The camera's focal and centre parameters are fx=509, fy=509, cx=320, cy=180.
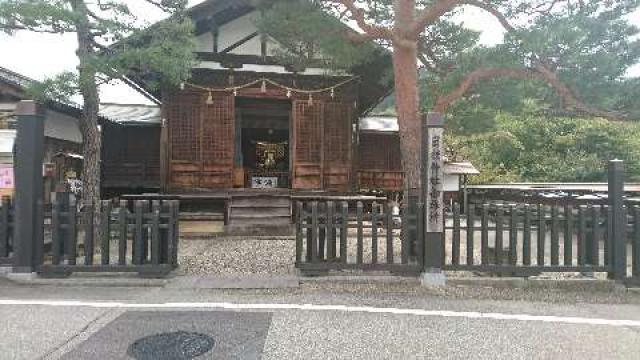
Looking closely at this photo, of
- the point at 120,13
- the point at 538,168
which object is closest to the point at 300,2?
the point at 120,13

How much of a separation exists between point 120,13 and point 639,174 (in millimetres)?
26531

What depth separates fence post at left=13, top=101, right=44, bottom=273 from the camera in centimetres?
692

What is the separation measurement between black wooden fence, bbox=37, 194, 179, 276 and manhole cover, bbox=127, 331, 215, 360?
2.48m

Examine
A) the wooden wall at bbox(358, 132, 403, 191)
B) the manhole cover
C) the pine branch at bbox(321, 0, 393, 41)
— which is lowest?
the manhole cover

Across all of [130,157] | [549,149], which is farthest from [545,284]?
[549,149]

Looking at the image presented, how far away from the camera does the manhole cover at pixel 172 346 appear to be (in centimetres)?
437

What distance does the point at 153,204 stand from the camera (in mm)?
7324

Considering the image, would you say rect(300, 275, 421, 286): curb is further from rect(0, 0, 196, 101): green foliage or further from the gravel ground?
rect(0, 0, 196, 101): green foliage

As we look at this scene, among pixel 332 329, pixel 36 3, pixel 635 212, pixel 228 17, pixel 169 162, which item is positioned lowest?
pixel 332 329

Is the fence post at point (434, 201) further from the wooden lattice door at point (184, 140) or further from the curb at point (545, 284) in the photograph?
the wooden lattice door at point (184, 140)

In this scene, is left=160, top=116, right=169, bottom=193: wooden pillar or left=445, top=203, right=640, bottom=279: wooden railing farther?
left=160, top=116, right=169, bottom=193: wooden pillar

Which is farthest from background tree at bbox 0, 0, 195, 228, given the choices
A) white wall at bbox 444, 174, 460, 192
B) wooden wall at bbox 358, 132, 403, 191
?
white wall at bbox 444, 174, 460, 192

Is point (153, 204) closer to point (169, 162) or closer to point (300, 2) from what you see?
point (300, 2)

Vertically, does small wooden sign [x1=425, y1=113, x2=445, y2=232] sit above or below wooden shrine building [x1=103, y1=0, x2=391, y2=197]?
below
